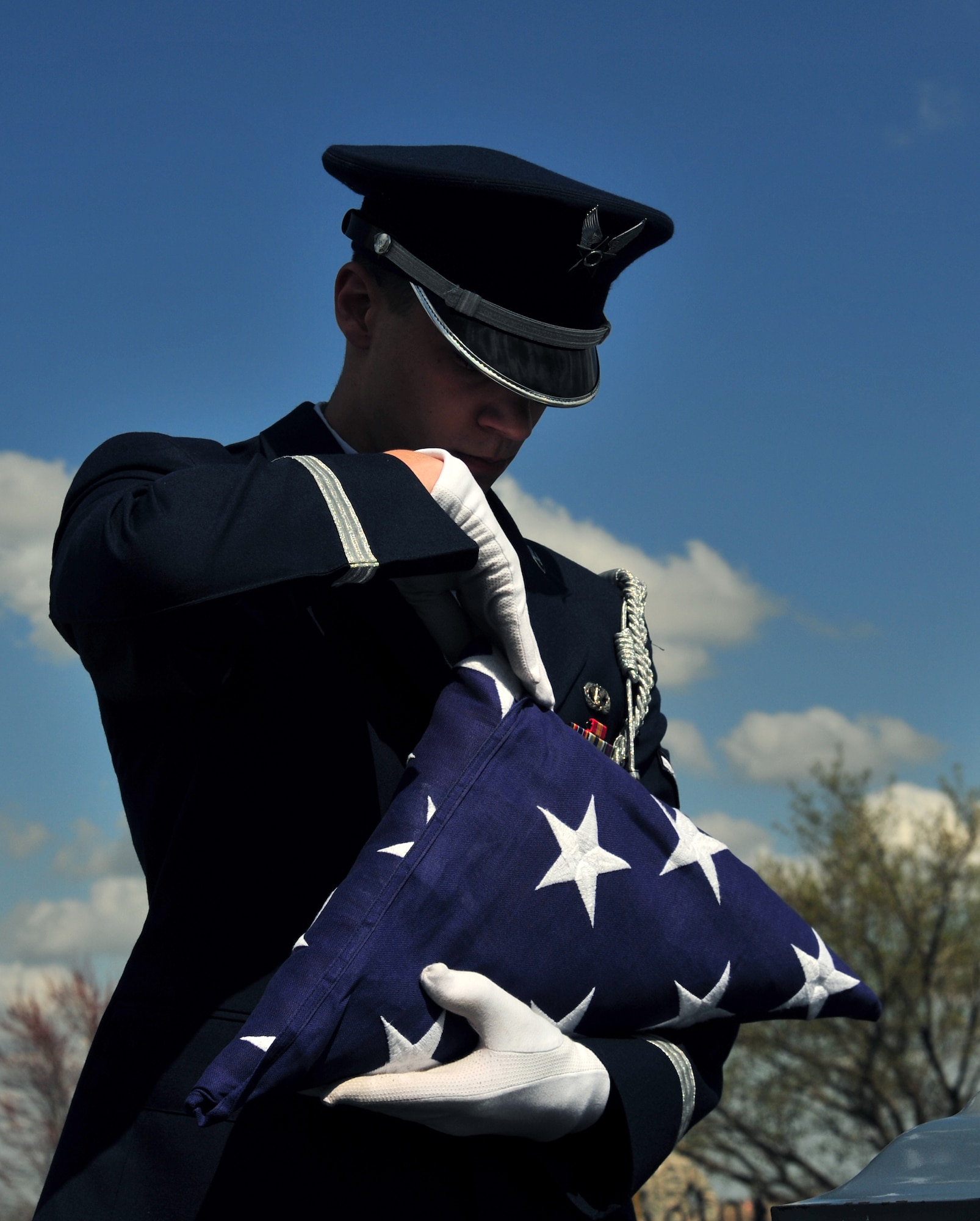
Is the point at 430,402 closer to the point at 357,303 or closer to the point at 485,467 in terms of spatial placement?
the point at 485,467

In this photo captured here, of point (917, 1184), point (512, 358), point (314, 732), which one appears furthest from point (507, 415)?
point (917, 1184)

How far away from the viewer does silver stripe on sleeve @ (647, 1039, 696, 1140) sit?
5.42 feet

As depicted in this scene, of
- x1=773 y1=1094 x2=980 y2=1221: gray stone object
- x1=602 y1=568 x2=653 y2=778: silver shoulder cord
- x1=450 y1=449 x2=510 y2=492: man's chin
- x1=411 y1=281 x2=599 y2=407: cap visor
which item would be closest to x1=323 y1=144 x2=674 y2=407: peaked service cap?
x1=411 y1=281 x2=599 y2=407: cap visor

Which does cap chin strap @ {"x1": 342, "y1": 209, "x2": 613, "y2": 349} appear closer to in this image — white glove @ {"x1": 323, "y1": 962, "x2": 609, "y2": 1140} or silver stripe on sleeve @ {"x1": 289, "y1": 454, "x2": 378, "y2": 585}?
silver stripe on sleeve @ {"x1": 289, "y1": 454, "x2": 378, "y2": 585}

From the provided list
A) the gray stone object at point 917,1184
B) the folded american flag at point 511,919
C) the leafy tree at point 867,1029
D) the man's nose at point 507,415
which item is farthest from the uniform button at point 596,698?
the leafy tree at point 867,1029

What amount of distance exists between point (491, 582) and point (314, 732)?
0.98 feet

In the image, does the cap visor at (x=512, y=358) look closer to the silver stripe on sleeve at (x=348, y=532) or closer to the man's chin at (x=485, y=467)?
the man's chin at (x=485, y=467)

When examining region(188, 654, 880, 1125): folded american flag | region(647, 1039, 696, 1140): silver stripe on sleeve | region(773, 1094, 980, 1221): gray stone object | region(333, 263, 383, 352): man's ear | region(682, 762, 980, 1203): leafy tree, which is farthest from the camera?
region(682, 762, 980, 1203): leafy tree

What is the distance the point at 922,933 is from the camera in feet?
60.7

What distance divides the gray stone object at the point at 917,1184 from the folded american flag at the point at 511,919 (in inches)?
13.1

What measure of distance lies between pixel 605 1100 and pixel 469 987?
0.92ft

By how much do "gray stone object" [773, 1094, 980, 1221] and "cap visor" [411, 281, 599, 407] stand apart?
1047 mm

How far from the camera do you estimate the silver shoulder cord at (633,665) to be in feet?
6.43

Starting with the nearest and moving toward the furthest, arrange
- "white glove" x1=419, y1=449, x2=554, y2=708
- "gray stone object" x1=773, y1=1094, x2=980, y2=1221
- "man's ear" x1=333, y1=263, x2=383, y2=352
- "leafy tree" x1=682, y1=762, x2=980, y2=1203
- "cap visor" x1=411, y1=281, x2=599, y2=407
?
"gray stone object" x1=773, y1=1094, x2=980, y2=1221, "white glove" x1=419, y1=449, x2=554, y2=708, "cap visor" x1=411, y1=281, x2=599, y2=407, "man's ear" x1=333, y1=263, x2=383, y2=352, "leafy tree" x1=682, y1=762, x2=980, y2=1203
